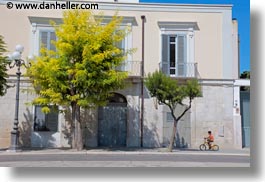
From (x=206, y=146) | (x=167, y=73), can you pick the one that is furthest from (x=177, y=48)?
(x=206, y=146)

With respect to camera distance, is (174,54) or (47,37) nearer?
(47,37)

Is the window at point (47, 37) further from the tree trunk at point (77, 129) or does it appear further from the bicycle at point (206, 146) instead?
the bicycle at point (206, 146)

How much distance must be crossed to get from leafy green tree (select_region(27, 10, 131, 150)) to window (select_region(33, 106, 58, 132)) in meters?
1.56

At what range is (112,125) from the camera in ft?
39.5

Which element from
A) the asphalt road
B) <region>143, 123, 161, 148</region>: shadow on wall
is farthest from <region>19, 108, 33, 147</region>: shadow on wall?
<region>143, 123, 161, 148</region>: shadow on wall

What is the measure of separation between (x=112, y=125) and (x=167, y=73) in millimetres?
2429

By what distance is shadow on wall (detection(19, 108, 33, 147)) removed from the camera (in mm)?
11453

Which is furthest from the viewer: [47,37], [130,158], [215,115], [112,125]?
[112,125]

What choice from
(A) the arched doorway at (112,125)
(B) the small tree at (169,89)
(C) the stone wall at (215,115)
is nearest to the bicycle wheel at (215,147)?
(C) the stone wall at (215,115)

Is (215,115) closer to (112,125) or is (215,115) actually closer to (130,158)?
(112,125)

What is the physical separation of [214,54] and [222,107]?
1708 millimetres

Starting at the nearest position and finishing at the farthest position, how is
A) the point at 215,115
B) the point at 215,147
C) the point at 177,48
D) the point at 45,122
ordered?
the point at 215,147
the point at 45,122
the point at 215,115
the point at 177,48

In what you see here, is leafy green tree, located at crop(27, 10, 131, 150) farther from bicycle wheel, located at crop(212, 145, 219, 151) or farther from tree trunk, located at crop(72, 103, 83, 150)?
bicycle wheel, located at crop(212, 145, 219, 151)

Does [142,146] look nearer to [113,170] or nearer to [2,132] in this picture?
[2,132]
